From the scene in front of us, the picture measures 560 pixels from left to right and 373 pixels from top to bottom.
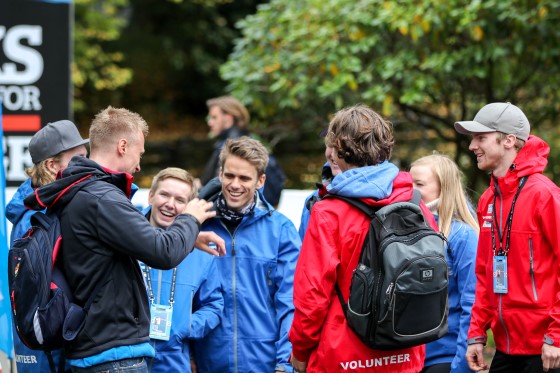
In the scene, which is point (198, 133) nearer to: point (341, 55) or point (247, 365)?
point (341, 55)

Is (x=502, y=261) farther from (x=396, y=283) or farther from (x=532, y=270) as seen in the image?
(x=396, y=283)

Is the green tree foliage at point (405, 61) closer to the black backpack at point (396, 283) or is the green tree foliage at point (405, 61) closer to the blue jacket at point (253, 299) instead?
the blue jacket at point (253, 299)

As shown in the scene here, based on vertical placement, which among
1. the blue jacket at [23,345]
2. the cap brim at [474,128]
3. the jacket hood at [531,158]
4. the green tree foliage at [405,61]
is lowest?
the blue jacket at [23,345]

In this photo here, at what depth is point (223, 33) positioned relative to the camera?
69.1 ft

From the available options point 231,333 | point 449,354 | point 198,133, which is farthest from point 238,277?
point 198,133

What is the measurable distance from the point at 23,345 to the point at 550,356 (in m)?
2.80

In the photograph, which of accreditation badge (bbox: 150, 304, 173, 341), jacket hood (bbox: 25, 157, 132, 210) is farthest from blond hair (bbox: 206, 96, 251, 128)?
jacket hood (bbox: 25, 157, 132, 210)

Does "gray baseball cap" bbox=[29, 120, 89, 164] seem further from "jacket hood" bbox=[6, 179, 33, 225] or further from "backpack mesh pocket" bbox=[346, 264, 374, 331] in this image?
"backpack mesh pocket" bbox=[346, 264, 374, 331]

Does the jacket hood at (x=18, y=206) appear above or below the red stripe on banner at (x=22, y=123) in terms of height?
below

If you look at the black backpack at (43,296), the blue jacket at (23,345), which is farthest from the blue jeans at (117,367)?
the blue jacket at (23,345)

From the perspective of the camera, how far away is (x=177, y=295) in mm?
4801

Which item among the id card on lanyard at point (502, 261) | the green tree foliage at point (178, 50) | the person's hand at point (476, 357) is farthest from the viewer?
the green tree foliage at point (178, 50)

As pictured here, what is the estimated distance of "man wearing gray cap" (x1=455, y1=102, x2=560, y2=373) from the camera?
14.0 feet

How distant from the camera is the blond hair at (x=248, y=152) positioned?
5.09m
